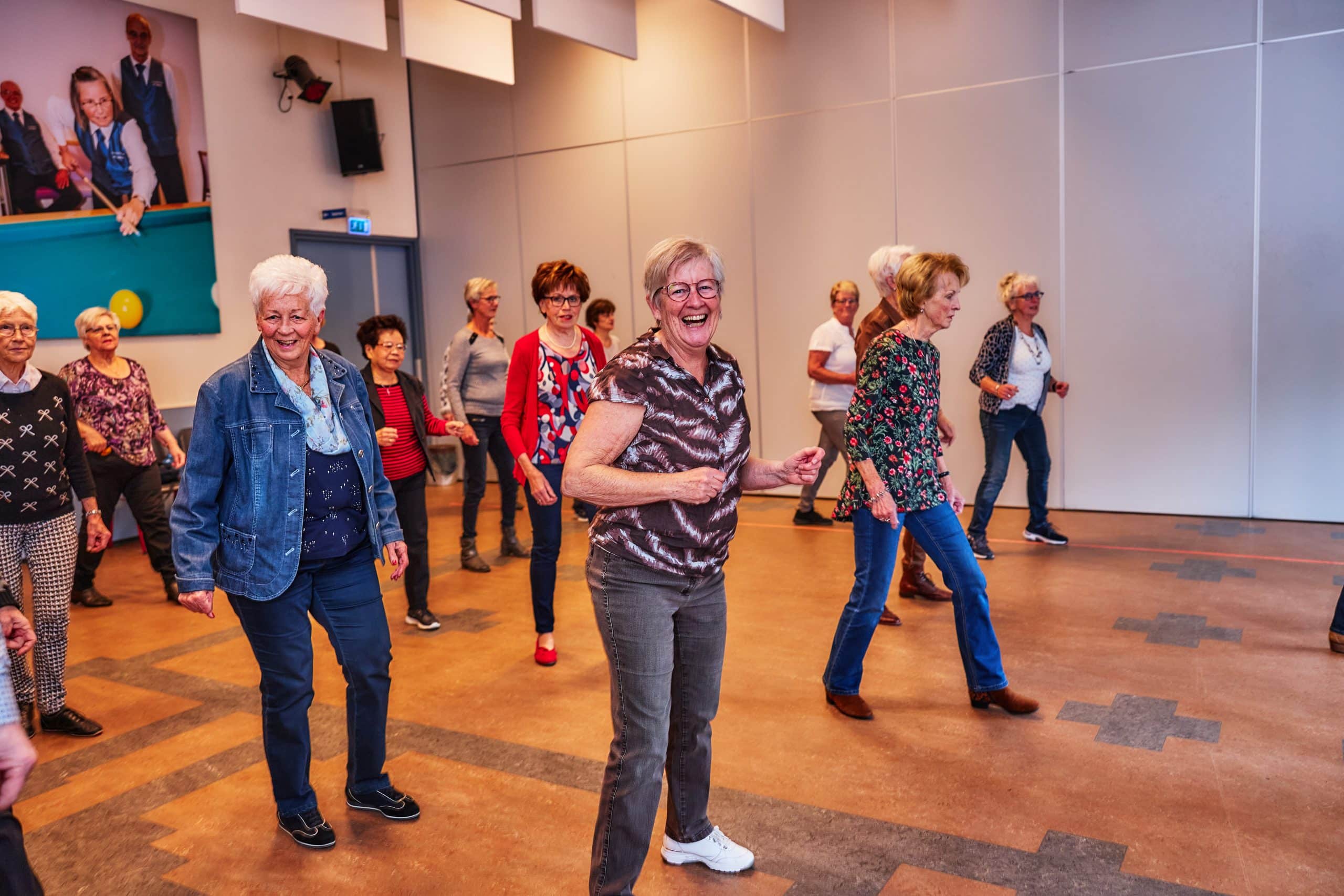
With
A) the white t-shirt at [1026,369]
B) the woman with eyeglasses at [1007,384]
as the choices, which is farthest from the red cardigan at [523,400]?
the white t-shirt at [1026,369]

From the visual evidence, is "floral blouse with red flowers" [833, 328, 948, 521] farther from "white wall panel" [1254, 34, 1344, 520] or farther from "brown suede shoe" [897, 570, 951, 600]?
"white wall panel" [1254, 34, 1344, 520]

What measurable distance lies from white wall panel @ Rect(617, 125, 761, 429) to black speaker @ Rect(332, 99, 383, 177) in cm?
237

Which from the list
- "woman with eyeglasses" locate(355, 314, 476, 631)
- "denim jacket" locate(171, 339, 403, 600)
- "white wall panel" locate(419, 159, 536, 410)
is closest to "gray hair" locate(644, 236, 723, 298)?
"denim jacket" locate(171, 339, 403, 600)

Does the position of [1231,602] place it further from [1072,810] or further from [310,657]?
[310,657]

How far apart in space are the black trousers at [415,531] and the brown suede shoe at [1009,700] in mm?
2391

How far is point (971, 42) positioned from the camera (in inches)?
285

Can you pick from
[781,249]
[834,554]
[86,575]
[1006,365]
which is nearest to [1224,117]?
[1006,365]

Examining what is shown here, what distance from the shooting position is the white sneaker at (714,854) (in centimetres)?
259

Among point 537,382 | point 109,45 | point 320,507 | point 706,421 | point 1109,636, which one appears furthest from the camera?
point 109,45

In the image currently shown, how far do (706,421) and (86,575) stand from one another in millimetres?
4911

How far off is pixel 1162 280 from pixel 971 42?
2.13 meters

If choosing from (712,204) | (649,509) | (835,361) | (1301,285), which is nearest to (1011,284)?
(835,361)

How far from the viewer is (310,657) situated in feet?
9.34

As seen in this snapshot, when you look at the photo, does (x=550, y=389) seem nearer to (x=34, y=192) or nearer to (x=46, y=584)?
(x=46, y=584)
